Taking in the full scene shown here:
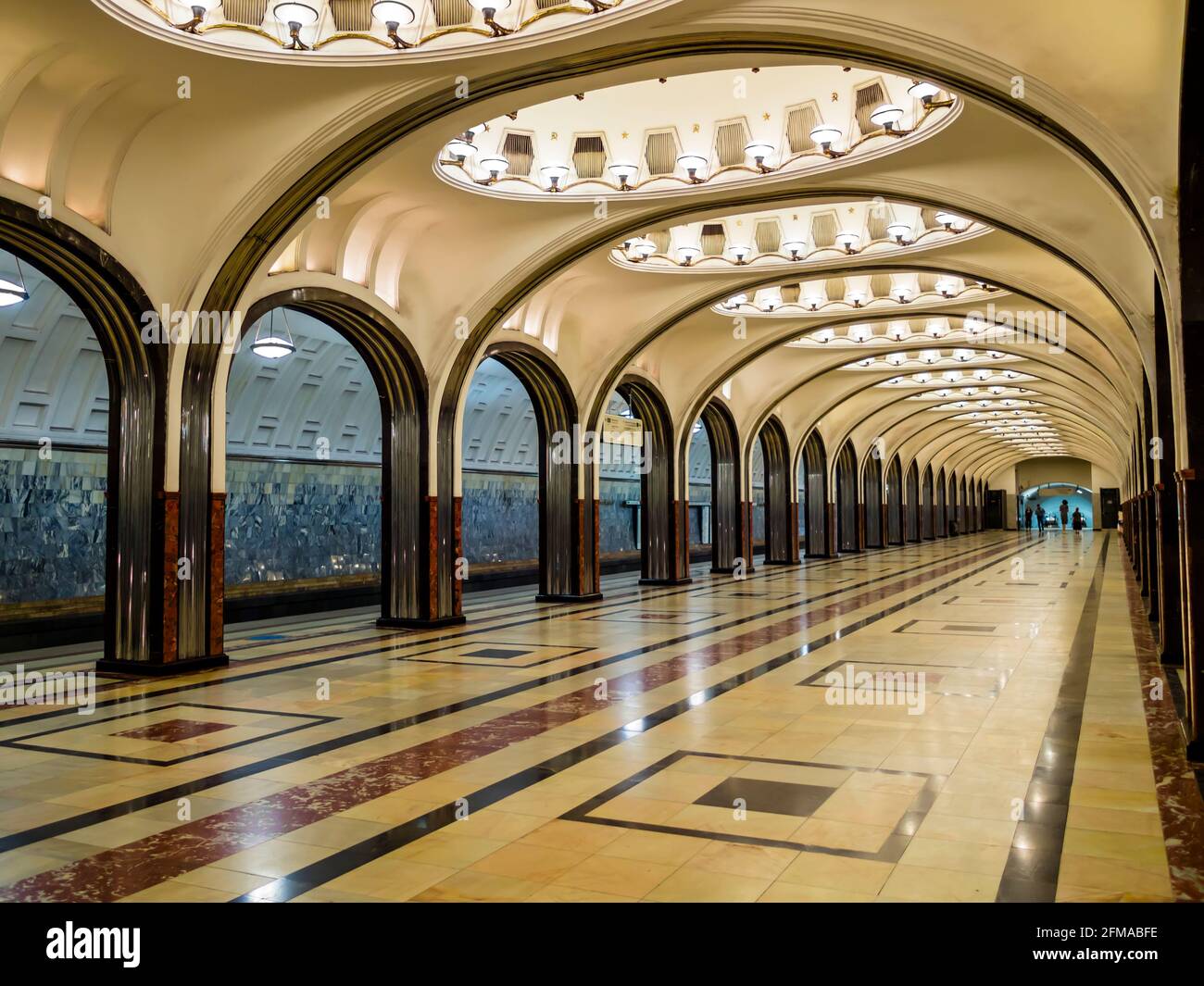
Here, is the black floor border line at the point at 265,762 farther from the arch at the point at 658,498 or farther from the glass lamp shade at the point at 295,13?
the arch at the point at 658,498

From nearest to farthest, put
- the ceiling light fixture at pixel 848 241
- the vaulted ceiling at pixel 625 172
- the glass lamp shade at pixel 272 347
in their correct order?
the vaulted ceiling at pixel 625 172 → the glass lamp shade at pixel 272 347 → the ceiling light fixture at pixel 848 241

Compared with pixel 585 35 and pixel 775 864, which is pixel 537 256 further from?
pixel 775 864

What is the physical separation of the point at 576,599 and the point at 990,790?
10.8m

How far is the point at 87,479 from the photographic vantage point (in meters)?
11.5

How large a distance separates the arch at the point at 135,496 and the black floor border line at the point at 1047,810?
23.5 feet

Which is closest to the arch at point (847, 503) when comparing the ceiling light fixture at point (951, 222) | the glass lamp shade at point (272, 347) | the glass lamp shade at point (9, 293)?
the ceiling light fixture at point (951, 222)

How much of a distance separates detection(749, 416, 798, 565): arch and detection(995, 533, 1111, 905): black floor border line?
17.0 metres

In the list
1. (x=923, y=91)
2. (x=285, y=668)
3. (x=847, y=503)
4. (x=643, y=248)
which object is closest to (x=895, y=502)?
(x=847, y=503)

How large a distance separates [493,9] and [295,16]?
1335 mm

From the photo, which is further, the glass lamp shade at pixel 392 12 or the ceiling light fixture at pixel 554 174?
the ceiling light fixture at pixel 554 174

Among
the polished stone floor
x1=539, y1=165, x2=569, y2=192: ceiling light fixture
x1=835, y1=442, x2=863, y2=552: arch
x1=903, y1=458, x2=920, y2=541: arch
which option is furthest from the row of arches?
x1=903, y1=458, x2=920, y2=541: arch

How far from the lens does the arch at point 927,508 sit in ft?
138
